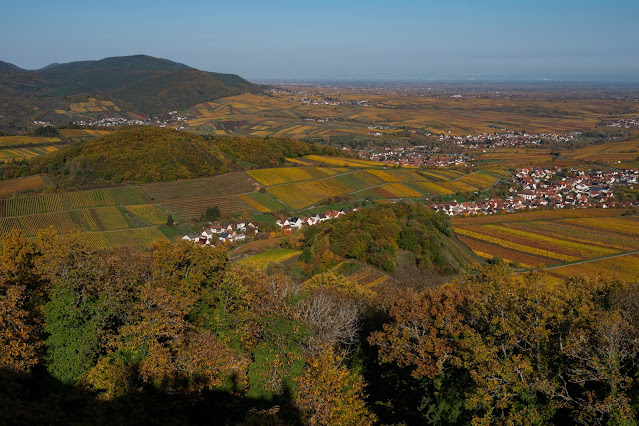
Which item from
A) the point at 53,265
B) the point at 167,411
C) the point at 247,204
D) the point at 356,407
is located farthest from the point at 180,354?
the point at 247,204

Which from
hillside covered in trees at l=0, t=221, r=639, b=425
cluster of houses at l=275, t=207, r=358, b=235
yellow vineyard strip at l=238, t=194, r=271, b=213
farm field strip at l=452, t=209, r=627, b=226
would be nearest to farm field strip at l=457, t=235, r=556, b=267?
farm field strip at l=452, t=209, r=627, b=226

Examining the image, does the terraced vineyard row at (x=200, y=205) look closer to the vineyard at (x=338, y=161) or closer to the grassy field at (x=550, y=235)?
the vineyard at (x=338, y=161)

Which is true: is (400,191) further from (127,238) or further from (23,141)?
(23,141)

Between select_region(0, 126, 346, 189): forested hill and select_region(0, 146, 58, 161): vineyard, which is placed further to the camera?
select_region(0, 146, 58, 161): vineyard

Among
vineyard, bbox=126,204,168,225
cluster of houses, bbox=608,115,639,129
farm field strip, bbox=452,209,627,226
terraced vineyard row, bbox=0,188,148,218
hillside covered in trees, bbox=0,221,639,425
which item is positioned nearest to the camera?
hillside covered in trees, bbox=0,221,639,425

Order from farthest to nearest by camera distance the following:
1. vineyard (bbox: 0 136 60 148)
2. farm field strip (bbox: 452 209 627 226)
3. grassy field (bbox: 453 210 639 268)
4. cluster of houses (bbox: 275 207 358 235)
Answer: vineyard (bbox: 0 136 60 148), cluster of houses (bbox: 275 207 358 235), farm field strip (bbox: 452 209 627 226), grassy field (bbox: 453 210 639 268)

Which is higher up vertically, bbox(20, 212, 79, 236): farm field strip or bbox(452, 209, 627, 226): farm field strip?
bbox(20, 212, 79, 236): farm field strip

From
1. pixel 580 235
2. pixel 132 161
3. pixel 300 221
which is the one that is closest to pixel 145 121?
pixel 132 161

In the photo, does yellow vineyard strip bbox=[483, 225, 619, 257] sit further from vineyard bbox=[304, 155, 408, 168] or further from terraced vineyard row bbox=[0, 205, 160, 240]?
terraced vineyard row bbox=[0, 205, 160, 240]
